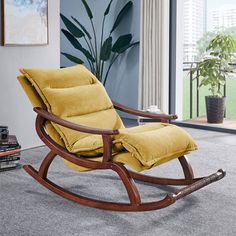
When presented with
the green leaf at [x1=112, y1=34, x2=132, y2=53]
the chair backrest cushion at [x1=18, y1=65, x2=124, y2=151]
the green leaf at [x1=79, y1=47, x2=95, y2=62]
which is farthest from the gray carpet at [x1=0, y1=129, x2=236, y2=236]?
the green leaf at [x1=79, y1=47, x2=95, y2=62]

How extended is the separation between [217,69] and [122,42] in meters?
1.21

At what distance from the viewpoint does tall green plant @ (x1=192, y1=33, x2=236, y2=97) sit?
5820mm

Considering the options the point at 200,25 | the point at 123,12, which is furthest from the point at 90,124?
the point at 200,25

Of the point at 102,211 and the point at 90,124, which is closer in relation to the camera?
the point at 102,211

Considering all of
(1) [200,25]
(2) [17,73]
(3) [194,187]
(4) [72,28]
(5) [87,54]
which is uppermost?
(1) [200,25]

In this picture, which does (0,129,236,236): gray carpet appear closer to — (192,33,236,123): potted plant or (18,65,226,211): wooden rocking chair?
(18,65,226,211): wooden rocking chair

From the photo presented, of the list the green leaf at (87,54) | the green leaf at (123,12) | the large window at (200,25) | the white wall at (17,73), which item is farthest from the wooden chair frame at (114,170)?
the large window at (200,25)

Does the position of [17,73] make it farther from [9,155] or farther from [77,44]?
[77,44]

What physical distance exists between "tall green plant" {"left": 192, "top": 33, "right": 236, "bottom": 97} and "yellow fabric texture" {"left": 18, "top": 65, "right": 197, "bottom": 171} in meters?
2.38

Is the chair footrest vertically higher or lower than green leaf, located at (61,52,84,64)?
lower

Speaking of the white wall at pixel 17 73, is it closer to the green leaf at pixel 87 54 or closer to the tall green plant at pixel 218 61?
the green leaf at pixel 87 54

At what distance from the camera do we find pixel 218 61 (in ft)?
19.2

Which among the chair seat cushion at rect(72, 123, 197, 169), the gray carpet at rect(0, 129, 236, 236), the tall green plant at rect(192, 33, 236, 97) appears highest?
the tall green plant at rect(192, 33, 236, 97)

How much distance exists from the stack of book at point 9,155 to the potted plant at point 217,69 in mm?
2691
